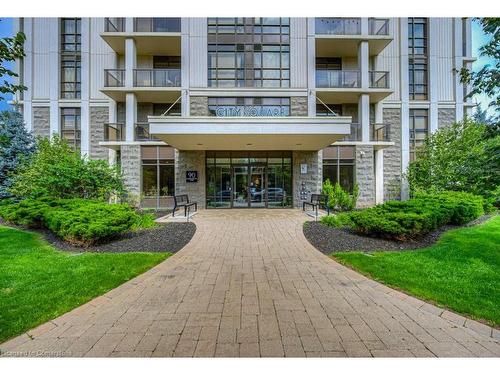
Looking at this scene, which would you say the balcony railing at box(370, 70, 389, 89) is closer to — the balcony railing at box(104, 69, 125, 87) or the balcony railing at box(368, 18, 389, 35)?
the balcony railing at box(368, 18, 389, 35)

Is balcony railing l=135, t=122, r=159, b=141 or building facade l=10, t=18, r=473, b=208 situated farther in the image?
balcony railing l=135, t=122, r=159, b=141

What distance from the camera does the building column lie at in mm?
17656

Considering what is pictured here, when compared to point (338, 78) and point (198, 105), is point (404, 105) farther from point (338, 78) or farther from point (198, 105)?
point (198, 105)

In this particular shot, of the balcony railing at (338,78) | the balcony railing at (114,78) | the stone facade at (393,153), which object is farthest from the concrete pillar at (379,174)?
the balcony railing at (114,78)

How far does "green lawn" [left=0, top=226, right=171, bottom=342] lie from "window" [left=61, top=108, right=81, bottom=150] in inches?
482

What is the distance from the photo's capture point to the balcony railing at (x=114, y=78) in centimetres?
1669

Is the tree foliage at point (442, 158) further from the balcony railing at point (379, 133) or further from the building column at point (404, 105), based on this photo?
the balcony railing at point (379, 133)

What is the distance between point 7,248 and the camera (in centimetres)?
685

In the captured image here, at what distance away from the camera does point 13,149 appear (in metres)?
14.5

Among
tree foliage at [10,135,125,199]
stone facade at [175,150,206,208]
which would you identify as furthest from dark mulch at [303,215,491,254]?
stone facade at [175,150,206,208]

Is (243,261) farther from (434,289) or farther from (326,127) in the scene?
(326,127)

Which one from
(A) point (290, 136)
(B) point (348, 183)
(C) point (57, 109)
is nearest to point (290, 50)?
(A) point (290, 136)

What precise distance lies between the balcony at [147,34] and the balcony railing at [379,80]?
38.8 feet

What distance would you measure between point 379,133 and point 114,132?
1629 centimetres
